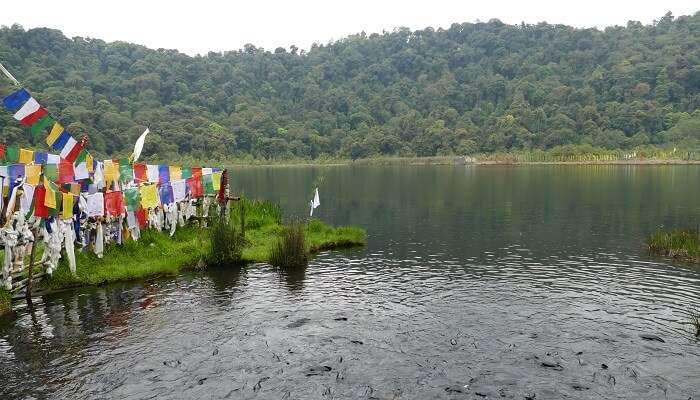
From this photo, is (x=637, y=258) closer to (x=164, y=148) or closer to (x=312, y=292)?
(x=312, y=292)

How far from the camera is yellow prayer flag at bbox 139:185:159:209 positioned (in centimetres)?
1825

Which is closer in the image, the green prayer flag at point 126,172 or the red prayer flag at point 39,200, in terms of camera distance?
the red prayer flag at point 39,200

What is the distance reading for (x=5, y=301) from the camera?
1295 cm

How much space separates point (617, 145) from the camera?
365 ft

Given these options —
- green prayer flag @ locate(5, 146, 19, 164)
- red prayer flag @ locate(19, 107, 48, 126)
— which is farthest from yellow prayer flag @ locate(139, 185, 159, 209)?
red prayer flag @ locate(19, 107, 48, 126)

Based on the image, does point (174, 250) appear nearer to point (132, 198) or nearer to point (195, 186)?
point (132, 198)

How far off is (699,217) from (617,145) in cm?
8866

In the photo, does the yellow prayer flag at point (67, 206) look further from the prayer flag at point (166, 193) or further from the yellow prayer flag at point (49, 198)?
the prayer flag at point (166, 193)

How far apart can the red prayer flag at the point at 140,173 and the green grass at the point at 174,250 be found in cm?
189

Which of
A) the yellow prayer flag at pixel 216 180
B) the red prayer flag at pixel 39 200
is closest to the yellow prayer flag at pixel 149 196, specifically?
the yellow prayer flag at pixel 216 180

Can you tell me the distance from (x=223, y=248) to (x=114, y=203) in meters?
3.57

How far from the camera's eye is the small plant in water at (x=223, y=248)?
714 inches

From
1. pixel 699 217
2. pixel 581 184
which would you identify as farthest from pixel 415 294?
pixel 581 184

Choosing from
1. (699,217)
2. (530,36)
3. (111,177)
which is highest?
(530,36)
